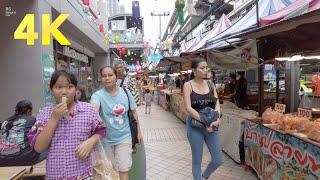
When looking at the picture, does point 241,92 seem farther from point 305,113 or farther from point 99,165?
point 99,165

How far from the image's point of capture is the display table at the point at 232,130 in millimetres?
6445

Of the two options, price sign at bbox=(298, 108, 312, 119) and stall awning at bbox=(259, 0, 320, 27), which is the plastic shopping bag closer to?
stall awning at bbox=(259, 0, 320, 27)

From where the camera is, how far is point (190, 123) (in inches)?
177

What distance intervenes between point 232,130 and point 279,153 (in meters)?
2.22

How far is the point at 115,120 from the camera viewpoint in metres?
3.92

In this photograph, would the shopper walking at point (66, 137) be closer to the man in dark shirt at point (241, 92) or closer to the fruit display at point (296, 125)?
the fruit display at point (296, 125)

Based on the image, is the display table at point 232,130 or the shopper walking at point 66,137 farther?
the display table at point 232,130

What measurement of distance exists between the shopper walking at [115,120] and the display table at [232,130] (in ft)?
9.83

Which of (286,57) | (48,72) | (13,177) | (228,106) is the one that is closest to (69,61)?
(48,72)

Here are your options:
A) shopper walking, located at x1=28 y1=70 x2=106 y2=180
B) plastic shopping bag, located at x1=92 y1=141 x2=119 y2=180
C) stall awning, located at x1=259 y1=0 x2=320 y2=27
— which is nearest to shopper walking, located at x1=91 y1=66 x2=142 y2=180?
plastic shopping bag, located at x1=92 y1=141 x2=119 y2=180

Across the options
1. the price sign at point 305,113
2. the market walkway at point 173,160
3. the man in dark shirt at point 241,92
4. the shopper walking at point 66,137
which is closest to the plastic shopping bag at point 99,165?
the shopper walking at point 66,137

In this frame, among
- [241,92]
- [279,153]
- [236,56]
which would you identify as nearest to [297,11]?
[279,153]

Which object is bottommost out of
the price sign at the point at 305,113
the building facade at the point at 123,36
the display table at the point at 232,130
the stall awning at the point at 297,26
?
the display table at the point at 232,130

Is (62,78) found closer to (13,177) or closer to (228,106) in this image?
(13,177)
